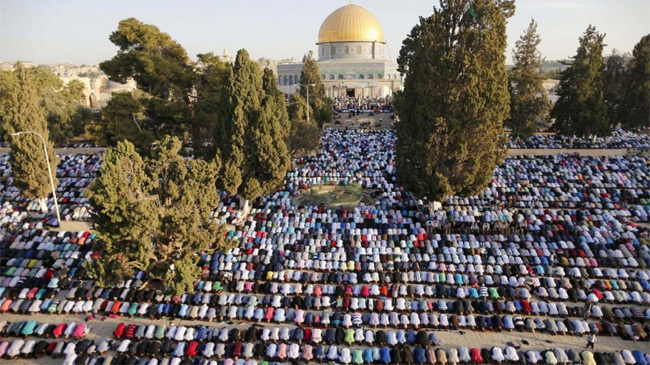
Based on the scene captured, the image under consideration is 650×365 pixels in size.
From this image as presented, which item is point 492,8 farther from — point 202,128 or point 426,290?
point 202,128

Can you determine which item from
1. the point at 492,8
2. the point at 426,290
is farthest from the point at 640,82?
the point at 426,290

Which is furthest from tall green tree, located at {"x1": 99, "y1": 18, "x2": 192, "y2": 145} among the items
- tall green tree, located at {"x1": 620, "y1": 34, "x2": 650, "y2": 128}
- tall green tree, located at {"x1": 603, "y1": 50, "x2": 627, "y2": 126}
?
tall green tree, located at {"x1": 620, "y1": 34, "x2": 650, "y2": 128}

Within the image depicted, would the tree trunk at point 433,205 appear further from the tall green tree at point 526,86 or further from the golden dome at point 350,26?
the golden dome at point 350,26

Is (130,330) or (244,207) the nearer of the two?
(130,330)

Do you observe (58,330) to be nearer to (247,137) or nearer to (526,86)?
(247,137)

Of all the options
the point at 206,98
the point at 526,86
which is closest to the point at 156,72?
the point at 206,98

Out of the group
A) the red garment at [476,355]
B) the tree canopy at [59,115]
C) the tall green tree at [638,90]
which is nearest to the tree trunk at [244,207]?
the red garment at [476,355]
